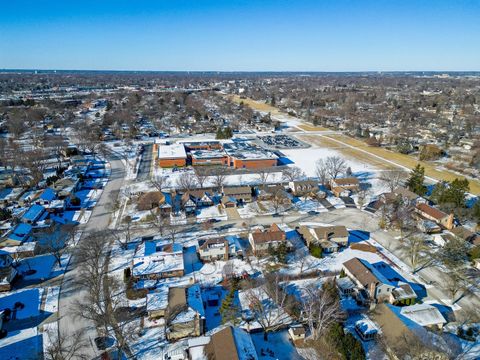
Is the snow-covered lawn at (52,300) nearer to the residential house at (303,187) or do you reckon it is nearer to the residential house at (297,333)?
the residential house at (297,333)

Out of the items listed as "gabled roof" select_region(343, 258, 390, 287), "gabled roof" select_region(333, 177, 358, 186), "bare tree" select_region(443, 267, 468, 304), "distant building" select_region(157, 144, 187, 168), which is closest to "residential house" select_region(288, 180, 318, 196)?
"gabled roof" select_region(333, 177, 358, 186)

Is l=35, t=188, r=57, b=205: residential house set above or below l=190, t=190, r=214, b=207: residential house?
above

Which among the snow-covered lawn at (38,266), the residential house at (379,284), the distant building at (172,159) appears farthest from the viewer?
the distant building at (172,159)

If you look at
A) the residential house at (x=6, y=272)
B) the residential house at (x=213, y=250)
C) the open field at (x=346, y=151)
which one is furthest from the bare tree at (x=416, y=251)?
the residential house at (x=6, y=272)

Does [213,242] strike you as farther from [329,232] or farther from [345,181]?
[345,181]

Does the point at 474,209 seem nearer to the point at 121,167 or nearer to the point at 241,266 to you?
the point at 241,266

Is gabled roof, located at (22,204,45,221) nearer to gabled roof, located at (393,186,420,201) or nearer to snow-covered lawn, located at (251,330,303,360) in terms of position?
snow-covered lawn, located at (251,330,303,360)
